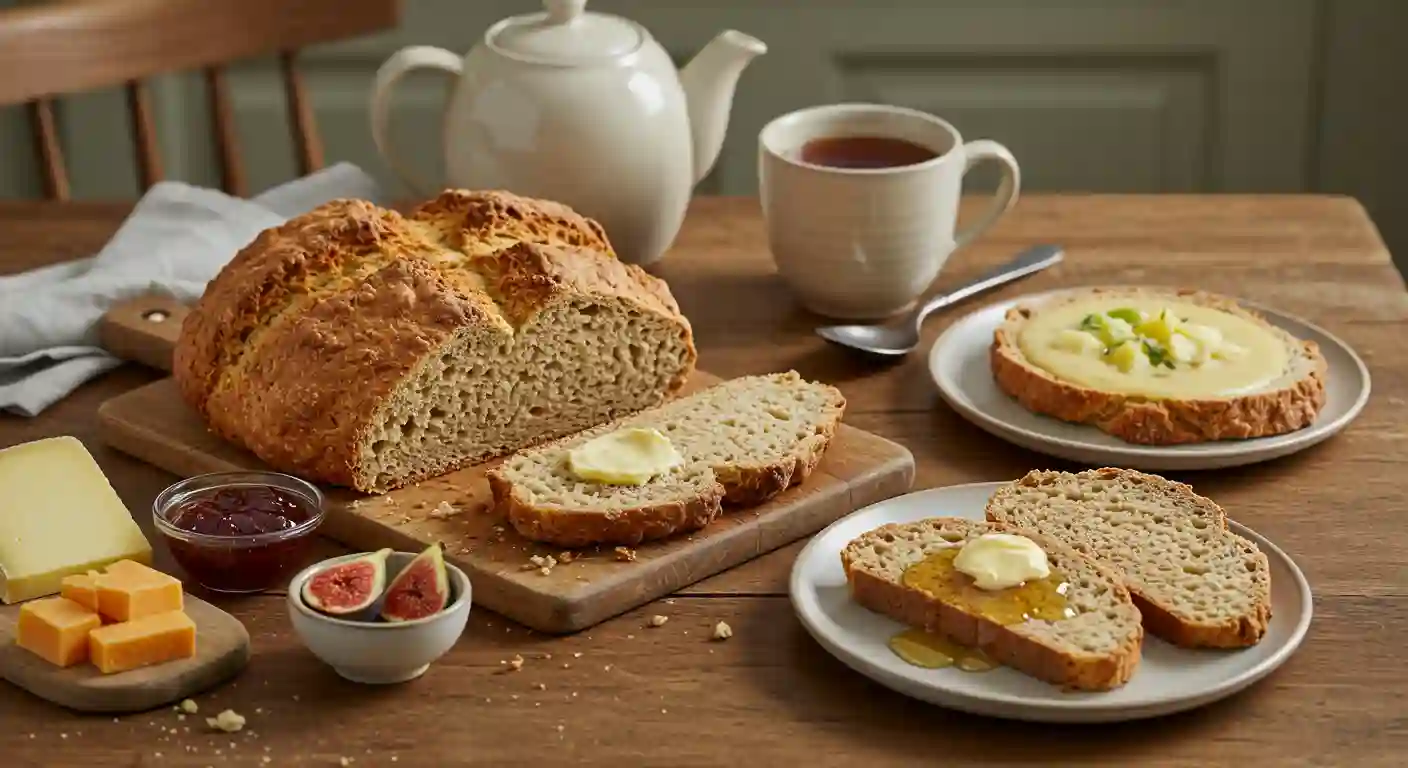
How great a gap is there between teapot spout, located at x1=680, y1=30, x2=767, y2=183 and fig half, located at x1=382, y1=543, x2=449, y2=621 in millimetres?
1301

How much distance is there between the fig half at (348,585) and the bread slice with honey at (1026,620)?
47 centimetres

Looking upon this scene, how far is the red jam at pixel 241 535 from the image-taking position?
194cm

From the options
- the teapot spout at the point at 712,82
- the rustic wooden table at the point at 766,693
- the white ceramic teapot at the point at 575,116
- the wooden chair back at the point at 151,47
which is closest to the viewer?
the rustic wooden table at the point at 766,693

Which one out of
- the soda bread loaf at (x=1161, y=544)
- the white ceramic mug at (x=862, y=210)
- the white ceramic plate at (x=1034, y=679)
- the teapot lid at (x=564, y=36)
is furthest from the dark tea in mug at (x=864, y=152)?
the white ceramic plate at (x=1034, y=679)

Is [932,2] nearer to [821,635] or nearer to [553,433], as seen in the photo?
[553,433]

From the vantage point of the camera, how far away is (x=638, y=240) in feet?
9.46

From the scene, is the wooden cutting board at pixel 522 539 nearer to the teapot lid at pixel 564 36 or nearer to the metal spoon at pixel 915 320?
the metal spoon at pixel 915 320

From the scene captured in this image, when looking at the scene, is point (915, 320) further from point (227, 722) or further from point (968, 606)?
point (227, 722)

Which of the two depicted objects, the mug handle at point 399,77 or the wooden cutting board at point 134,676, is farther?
the mug handle at point 399,77

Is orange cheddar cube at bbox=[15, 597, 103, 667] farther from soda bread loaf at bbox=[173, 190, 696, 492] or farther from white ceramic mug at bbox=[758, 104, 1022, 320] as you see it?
white ceramic mug at bbox=[758, 104, 1022, 320]

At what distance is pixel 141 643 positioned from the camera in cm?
175

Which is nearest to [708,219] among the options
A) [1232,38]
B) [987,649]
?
[987,649]

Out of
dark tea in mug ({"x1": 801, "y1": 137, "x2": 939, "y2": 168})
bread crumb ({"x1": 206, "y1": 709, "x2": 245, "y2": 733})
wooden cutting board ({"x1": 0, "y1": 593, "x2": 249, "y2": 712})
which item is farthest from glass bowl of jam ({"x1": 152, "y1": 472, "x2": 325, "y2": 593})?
dark tea in mug ({"x1": 801, "y1": 137, "x2": 939, "y2": 168})

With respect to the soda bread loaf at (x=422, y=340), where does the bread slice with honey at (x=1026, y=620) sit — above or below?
below
